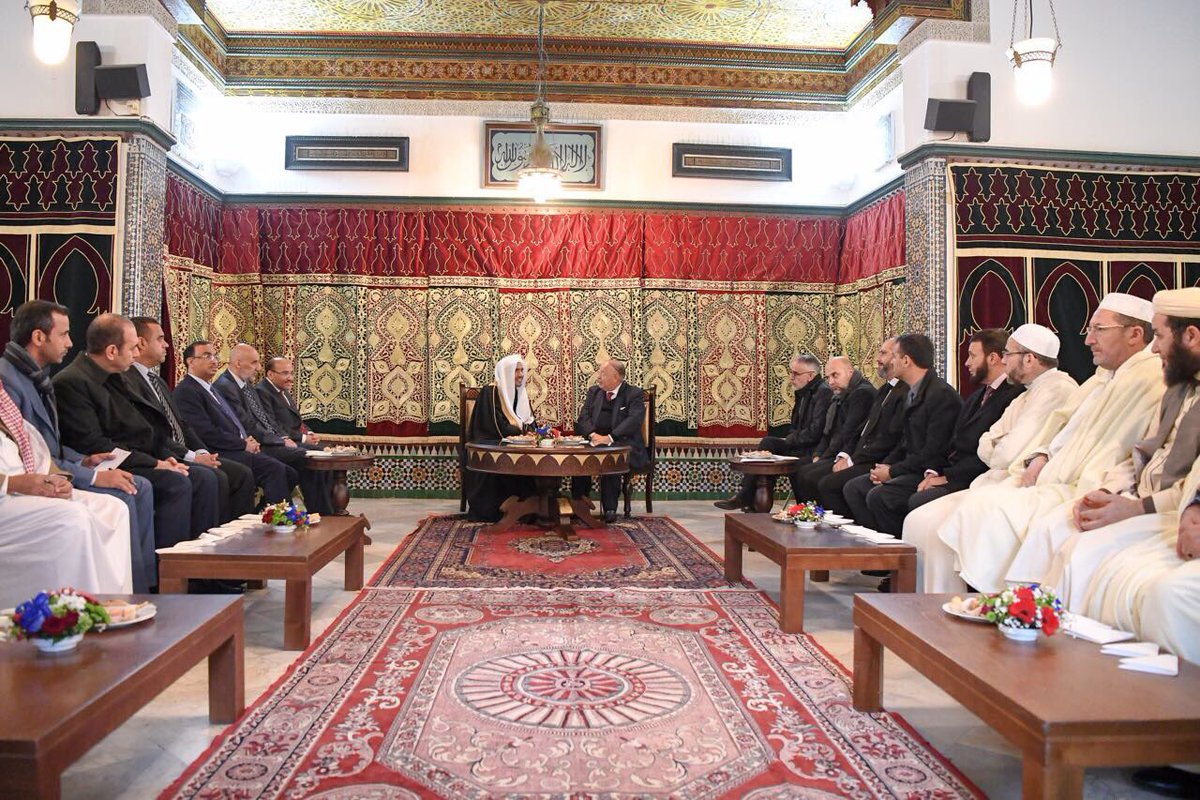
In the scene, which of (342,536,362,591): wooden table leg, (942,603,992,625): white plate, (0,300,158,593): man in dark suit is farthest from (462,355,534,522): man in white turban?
(942,603,992,625): white plate

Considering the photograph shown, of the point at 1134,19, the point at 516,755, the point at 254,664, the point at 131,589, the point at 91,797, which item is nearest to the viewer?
the point at 91,797

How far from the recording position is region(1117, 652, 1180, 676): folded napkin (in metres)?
2.30

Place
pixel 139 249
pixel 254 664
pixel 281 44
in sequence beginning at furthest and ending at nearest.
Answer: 1. pixel 281 44
2. pixel 139 249
3. pixel 254 664

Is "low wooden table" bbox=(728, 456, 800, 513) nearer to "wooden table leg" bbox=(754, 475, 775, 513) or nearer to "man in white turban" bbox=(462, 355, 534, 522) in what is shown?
"wooden table leg" bbox=(754, 475, 775, 513)

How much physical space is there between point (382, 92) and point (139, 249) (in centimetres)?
328

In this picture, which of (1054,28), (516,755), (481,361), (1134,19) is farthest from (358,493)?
(1134,19)

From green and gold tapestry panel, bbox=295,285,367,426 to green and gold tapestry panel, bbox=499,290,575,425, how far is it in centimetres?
145

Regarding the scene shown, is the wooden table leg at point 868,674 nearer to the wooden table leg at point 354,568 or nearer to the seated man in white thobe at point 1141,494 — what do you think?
the seated man in white thobe at point 1141,494

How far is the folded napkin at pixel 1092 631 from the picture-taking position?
260 cm

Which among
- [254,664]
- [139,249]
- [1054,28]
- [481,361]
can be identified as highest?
[1054,28]

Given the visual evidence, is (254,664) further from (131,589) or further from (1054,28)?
(1054,28)

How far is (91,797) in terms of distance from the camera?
7.93ft

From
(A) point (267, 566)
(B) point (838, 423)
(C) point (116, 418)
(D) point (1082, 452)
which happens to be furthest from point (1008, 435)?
(C) point (116, 418)

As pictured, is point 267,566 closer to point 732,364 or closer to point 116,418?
point 116,418
